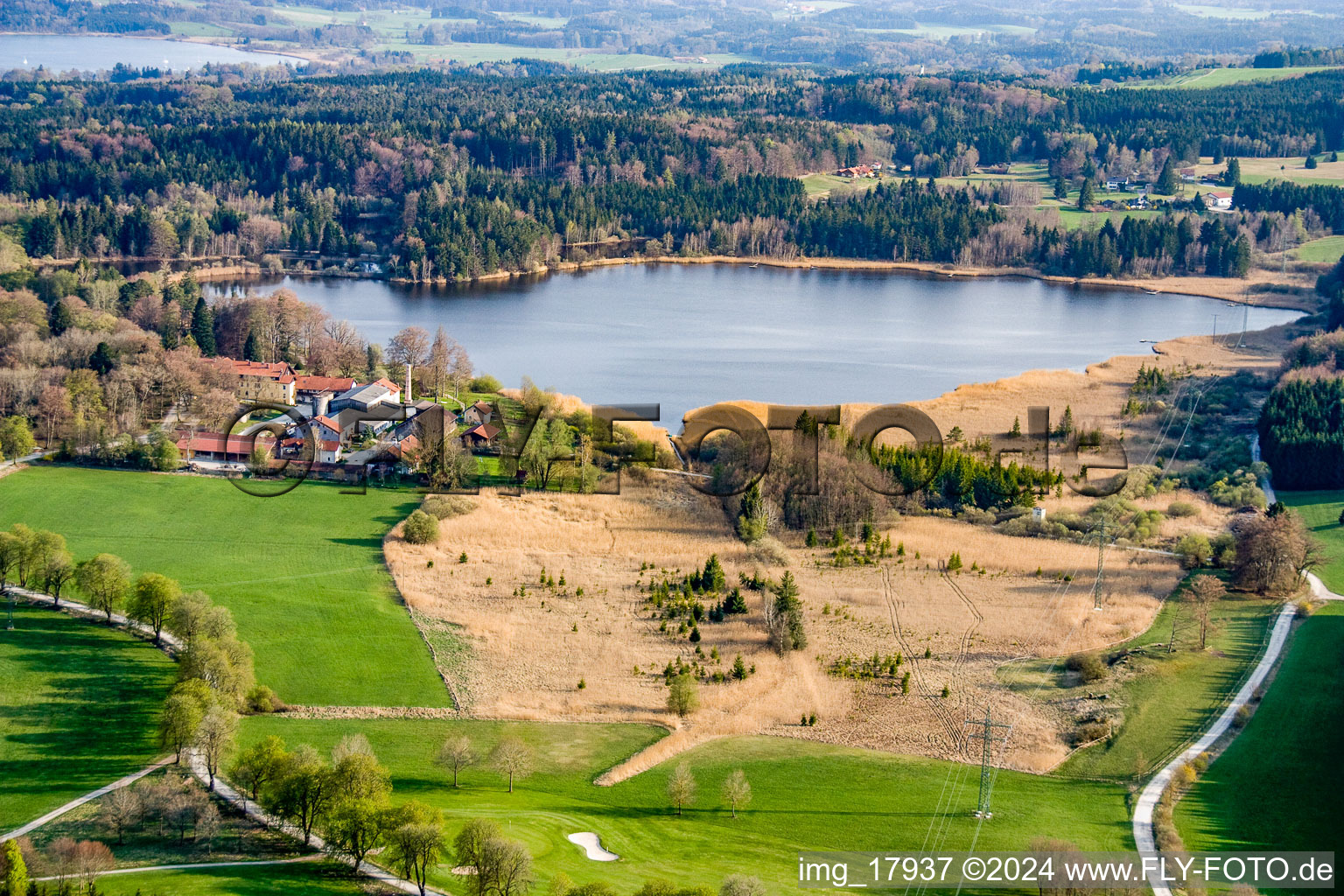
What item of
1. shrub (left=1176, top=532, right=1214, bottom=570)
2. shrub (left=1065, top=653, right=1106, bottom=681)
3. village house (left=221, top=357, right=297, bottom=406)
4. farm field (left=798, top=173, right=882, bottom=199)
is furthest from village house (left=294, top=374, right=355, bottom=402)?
farm field (left=798, top=173, right=882, bottom=199)

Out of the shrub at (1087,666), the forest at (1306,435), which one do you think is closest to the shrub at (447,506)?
the shrub at (1087,666)

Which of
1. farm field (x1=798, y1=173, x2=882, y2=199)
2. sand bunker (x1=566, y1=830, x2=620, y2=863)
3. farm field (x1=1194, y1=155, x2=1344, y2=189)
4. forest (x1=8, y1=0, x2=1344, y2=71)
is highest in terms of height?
forest (x1=8, y1=0, x2=1344, y2=71)

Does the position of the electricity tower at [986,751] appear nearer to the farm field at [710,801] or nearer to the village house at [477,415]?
the farm field at [710,801]

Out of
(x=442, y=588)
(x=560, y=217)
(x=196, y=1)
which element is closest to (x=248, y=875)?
(x=442, y=588)

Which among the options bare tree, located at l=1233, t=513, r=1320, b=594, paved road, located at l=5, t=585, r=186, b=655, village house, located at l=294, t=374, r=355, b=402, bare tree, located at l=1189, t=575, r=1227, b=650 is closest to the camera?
paved road, located at l=5, t=585, r=186, b=655

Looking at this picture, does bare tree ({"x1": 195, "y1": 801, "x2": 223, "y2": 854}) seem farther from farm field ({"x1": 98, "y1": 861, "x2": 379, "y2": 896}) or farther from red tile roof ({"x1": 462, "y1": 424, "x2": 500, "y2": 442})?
red tile roof ({"x1": 462, "y1": 424, "x2": 500, "y2": 442})

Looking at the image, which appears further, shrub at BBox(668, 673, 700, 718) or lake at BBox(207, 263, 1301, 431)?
lake at BBox(207, 263, 1301, 431)

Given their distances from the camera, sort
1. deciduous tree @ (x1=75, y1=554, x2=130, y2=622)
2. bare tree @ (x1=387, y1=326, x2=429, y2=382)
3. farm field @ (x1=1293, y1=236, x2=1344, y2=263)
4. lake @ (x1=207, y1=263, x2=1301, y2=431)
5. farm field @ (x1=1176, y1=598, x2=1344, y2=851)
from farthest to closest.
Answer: farm field @ (x1=1293, y1=236, x2=1344, y2=263), lake @ (x1=207, y1=263, x2=1301, y2=431), bare tree @ (x1=387, y1=326, x2=429, y2=382), deciduous tree @ (x1=75, y1=554, x2=130, y2=622), farm field @ (x1=1176, y1=598, x2=1344, y2=851)

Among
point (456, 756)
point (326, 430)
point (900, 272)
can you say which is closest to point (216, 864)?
point (456, 756)
